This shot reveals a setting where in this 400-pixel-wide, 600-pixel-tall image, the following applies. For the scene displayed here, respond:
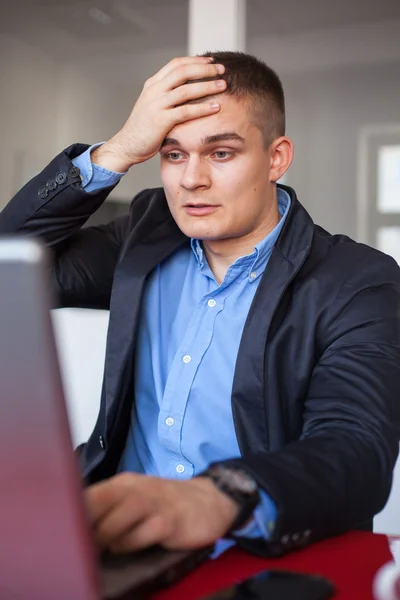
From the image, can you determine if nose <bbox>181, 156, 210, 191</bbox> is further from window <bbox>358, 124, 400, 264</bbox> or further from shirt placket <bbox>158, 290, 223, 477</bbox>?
window <bbox>358, 124, 400, 264</bbox>

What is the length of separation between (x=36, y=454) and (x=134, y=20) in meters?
4.14

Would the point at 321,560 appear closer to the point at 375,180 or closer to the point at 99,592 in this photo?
the point at 99,592

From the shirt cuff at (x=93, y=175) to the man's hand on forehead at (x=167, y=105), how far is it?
2 cm

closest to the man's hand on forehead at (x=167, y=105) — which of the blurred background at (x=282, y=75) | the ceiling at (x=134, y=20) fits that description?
the blurred background at (x=282, y=75)

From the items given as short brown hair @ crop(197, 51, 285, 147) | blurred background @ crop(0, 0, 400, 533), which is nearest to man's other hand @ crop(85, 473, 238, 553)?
short brown hair @ crop(197, 51, 285, 147)

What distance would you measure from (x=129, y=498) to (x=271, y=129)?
1191mm

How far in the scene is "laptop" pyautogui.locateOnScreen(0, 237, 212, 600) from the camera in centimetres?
46

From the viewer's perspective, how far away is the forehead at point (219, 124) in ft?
5.13

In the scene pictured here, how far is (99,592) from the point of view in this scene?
49 centimetres

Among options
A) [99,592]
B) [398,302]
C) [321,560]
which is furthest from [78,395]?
[99,592]

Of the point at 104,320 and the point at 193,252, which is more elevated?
the point at 193,252

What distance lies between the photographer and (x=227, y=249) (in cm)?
167

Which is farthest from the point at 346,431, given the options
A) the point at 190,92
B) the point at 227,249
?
the point at 190,92

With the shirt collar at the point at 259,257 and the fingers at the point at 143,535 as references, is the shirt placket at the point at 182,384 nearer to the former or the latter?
the shirt collar at the point at 259,257
